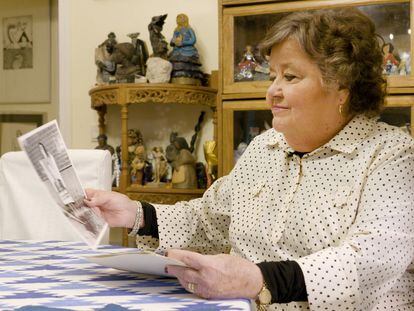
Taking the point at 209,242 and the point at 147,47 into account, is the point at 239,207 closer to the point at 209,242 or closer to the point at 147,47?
the point at 209,242

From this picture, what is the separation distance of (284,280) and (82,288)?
34 centimetres

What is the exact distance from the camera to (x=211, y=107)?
3393mm

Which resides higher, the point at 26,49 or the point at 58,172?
the point at 26,49

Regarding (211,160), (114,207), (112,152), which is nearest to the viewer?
(114,207)

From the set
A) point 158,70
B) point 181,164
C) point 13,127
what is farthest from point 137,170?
point 13,127

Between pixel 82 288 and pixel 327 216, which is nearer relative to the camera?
pixel 82 288

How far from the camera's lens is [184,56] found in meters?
3.29

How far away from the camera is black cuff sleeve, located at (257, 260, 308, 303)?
3.33ft

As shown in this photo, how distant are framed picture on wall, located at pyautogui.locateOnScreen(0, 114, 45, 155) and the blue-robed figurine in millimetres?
1882

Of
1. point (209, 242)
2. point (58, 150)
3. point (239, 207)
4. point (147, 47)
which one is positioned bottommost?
point (209, 242)

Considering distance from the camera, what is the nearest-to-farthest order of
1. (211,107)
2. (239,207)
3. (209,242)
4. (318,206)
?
(318,206) < (239,207) < (209,242) < (211,107)

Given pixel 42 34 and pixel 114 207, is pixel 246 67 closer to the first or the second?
pixel 114 207

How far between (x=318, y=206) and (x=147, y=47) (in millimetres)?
2469

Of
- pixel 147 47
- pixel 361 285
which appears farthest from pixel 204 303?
pixel 147 47
